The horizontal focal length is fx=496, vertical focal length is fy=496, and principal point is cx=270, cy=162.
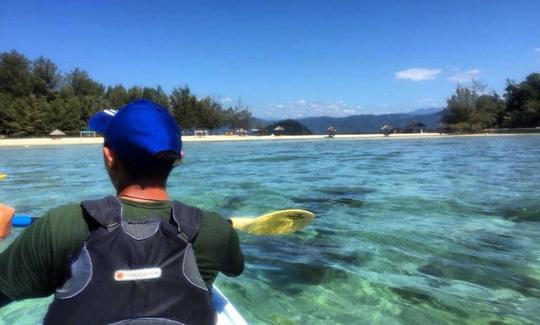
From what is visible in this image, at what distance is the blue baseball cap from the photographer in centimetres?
156

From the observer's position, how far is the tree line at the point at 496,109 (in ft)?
204

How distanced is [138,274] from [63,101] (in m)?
60.9

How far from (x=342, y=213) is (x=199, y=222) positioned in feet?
22.2

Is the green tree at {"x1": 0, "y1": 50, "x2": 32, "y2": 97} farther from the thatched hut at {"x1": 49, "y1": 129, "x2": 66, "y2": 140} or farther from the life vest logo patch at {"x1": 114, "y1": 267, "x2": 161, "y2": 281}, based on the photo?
the life vest logo patch at {"x1": 114, "y1": 267, "x2": 161, "y2": 281}

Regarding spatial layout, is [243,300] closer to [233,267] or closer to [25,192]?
[233,267]

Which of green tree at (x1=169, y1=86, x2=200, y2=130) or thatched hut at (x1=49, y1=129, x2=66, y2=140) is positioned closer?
thatched hut at (x1=49, y1=129, x2=66, y2=140)

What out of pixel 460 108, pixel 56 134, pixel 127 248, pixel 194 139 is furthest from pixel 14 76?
pixel 127 248

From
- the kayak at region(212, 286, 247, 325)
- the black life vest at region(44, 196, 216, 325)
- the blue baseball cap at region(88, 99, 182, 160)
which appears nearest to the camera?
the black life vest at region(44, 196, 216, 325)

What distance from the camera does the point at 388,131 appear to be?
67562 mm

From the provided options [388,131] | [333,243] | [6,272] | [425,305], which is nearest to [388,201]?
[333,243]

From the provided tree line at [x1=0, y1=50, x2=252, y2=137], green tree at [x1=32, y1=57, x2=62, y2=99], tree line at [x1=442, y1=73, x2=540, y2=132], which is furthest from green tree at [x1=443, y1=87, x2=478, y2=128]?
green tree at [x1=32, y1=57, x2=62, y2=99]

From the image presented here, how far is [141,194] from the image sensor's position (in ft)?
5.29

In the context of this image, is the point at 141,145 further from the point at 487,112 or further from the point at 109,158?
the point at 487,112

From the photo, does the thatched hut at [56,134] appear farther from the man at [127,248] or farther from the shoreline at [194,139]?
the man at [127,248]
